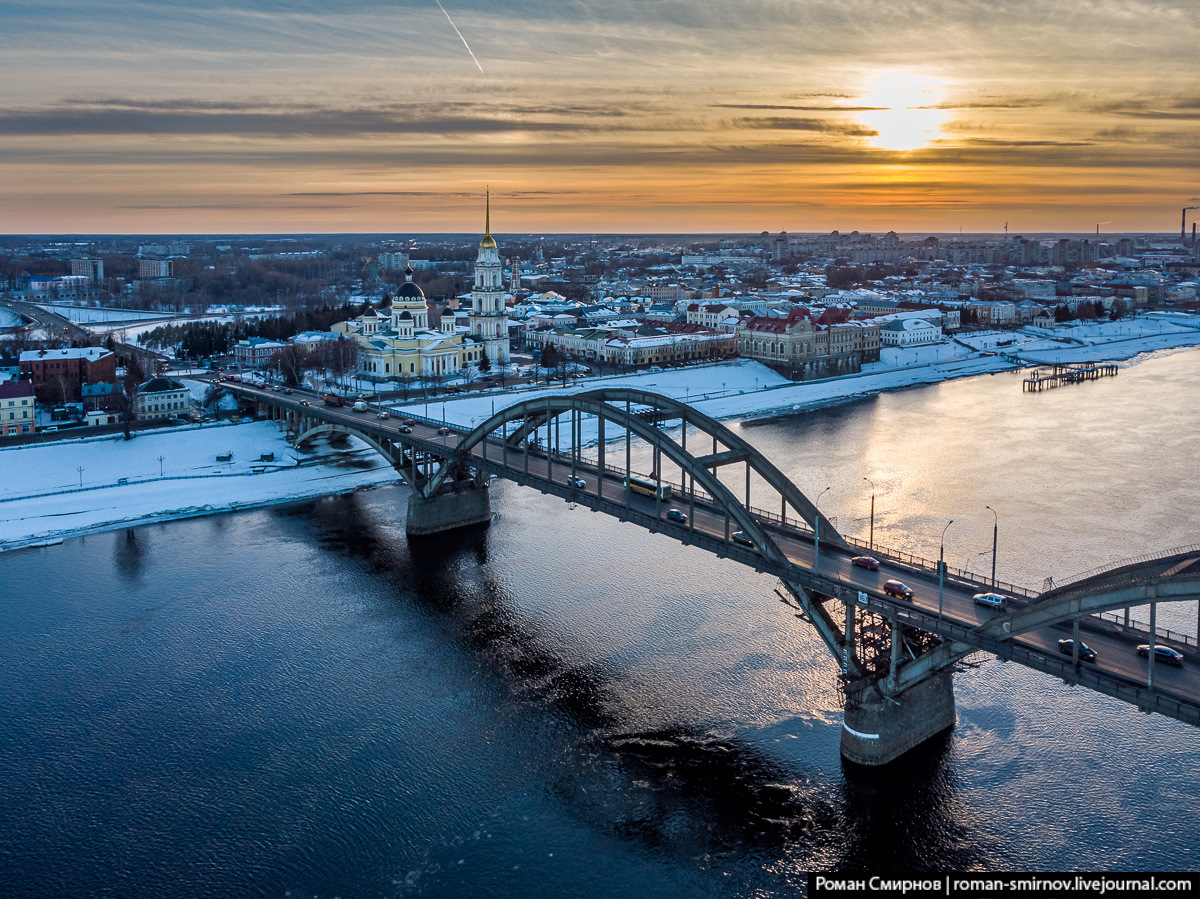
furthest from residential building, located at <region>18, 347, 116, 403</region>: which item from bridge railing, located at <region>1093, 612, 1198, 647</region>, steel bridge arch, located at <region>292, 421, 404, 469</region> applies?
bridge railing, located at <region>1093, 612, 1198, 647</region>

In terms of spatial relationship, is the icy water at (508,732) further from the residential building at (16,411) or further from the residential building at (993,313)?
the residential building at (993,313)

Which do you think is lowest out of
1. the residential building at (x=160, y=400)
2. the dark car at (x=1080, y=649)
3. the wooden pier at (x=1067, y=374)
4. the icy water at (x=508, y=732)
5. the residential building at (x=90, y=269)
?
the icy water at (x=508, y=732)

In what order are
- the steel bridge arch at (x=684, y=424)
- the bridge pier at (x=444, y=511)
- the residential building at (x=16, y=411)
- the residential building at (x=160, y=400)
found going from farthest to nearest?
the residential building at (x=160, y=400), the residential building at (x=16, y=411), the bridge pier at (x=444, y=511), the steel bridge arch at (x=684, y=424)

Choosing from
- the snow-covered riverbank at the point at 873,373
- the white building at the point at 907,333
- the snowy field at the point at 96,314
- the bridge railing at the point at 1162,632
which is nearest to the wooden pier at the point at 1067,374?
the snow-covered riverbank at the point at 873,373

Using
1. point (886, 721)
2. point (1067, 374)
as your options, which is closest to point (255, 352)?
point (1067, 374)

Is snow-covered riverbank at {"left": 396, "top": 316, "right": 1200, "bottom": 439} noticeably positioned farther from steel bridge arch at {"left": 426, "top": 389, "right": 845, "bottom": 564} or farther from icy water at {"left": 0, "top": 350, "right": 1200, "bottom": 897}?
steel bridge arch at {"left": 426, "top": 389, "right": 845, "bottom": 564}

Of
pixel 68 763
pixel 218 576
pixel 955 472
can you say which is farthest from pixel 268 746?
pixel 955 472

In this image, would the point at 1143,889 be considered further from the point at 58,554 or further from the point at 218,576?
the point at 58,554

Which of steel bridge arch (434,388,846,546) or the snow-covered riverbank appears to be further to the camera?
the snow-covered riverbank
